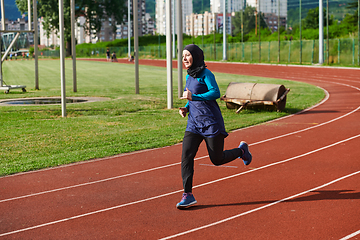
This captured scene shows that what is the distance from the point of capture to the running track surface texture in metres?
4.95

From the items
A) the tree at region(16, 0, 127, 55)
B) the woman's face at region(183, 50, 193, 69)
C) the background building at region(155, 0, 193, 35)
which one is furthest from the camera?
the background building at region(155, 0, 193, 35)

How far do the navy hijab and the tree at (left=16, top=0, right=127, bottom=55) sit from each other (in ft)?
225

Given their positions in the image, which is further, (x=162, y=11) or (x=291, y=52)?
(x=162, y=11)

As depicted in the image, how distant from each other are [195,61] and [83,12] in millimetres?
81005

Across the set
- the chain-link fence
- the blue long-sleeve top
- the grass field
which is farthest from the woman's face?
the chain-link fence

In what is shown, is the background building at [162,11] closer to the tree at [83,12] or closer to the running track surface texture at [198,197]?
the tree at [83,12]

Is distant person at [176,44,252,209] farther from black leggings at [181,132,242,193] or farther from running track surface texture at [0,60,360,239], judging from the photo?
running track surface texture at [0,60,360,239]

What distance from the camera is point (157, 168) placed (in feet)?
25.2

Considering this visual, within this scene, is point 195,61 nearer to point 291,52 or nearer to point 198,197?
point 198,197

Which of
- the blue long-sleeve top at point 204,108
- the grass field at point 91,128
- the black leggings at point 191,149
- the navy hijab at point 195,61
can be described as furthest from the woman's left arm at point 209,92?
the grass field at point 91,128

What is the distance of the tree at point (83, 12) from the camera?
7450 centimetres

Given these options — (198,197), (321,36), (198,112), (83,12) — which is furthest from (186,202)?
(83,12)

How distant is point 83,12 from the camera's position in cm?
8219

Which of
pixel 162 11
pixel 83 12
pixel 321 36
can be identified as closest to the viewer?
pixel 321 36
